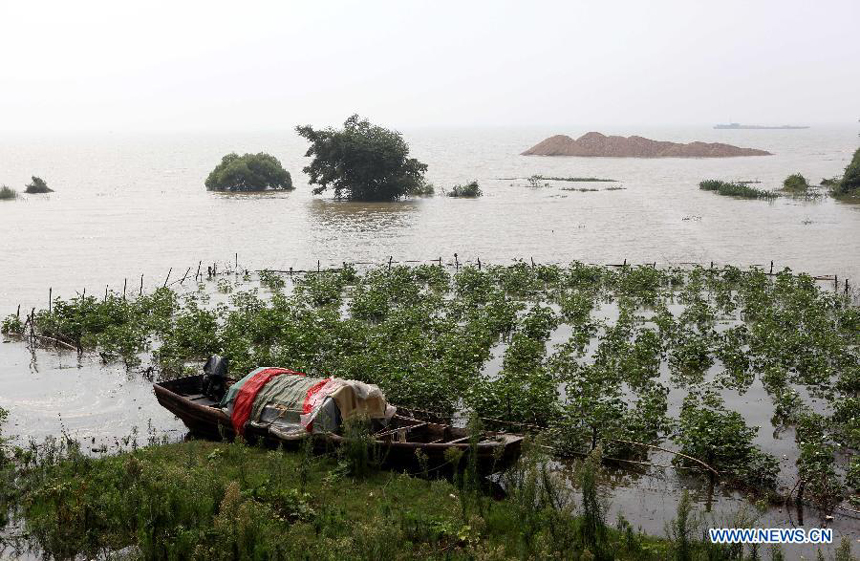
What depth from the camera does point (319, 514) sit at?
1182cm

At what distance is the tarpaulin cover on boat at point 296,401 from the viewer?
1442 cm

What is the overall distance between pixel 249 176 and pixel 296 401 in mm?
64071

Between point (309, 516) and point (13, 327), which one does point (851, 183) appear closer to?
point (13, 327)

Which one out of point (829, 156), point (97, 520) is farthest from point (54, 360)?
point (829, 156)

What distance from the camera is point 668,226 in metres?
49.6

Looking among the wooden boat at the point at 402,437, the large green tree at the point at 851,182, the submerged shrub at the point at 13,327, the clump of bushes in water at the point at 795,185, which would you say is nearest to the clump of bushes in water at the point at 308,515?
the wooden boat at the point at 402,437

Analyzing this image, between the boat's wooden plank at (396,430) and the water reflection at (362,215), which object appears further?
the water reflection at (362,215)

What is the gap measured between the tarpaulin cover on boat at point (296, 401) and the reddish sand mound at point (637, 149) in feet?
397

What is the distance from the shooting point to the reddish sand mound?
128125 mm

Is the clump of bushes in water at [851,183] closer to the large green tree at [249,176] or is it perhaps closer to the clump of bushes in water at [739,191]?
the clump of bushes in water at [739,191]

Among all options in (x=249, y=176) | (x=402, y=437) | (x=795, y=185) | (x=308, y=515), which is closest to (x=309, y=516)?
(x=308, y=515)

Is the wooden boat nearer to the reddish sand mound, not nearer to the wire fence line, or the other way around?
the wire fence line

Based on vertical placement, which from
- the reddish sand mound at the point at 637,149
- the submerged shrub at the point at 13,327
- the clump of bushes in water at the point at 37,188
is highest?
the reddish sand mound at the point at 637,149

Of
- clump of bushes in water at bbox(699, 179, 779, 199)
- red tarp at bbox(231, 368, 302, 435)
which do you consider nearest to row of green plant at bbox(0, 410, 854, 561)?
red tarp at bbox(231, 368, 302, 435)
